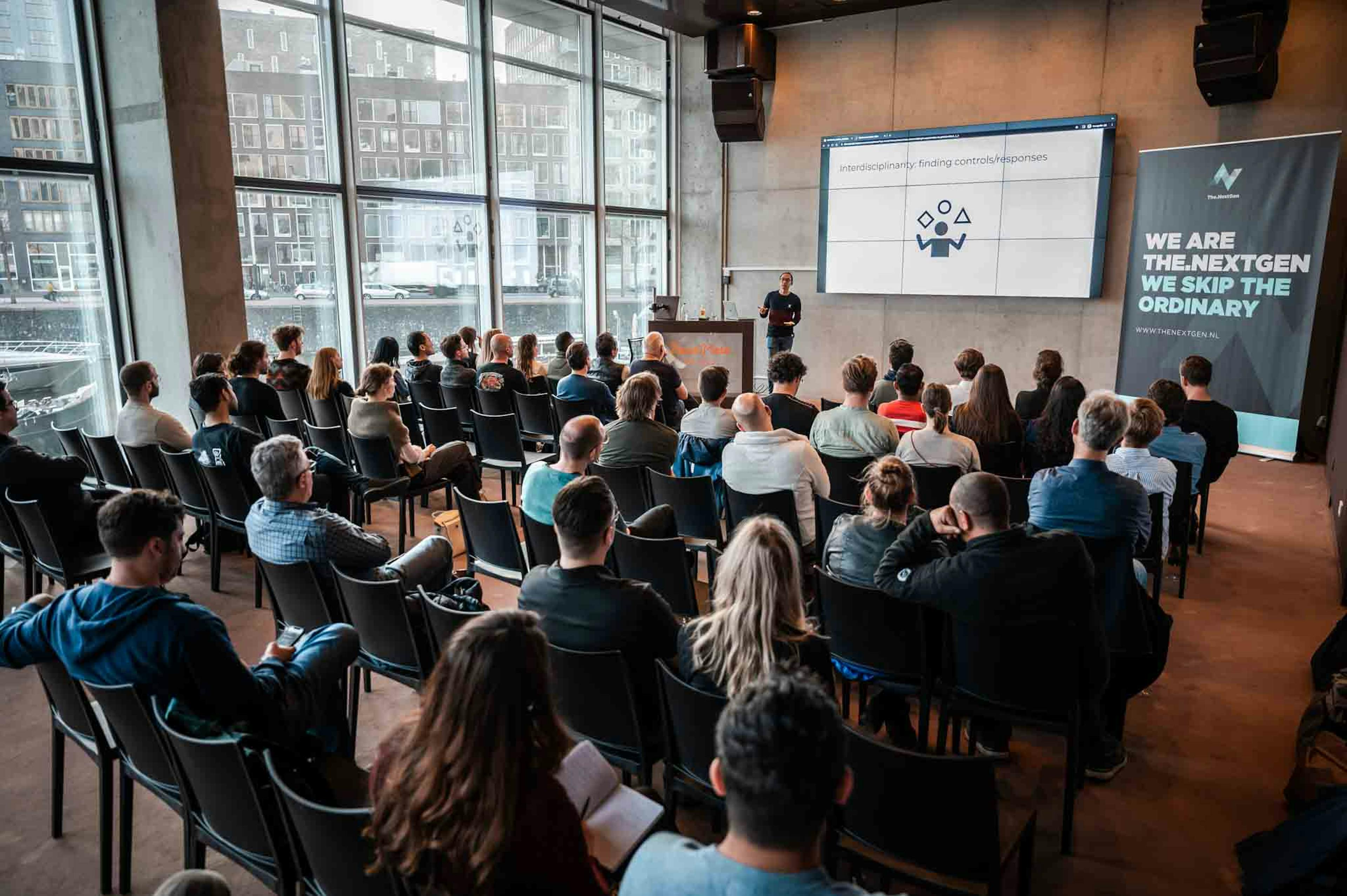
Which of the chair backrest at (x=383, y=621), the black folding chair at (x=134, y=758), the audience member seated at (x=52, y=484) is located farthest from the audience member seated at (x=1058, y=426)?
the audience member seated at (x=52, y=484)

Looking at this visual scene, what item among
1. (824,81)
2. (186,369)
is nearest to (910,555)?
(186,369)

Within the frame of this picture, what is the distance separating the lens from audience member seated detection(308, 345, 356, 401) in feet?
20.0

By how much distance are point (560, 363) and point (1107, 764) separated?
6.11 meters

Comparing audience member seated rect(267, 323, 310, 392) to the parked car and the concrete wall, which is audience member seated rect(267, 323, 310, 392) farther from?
the concrete wall

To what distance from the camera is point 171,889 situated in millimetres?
1196

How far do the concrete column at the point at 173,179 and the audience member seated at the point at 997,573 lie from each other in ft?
21.3

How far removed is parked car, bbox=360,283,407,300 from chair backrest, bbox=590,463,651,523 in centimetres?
552

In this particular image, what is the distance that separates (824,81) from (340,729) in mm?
10809

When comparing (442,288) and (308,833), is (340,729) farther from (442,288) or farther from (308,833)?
(442,288)

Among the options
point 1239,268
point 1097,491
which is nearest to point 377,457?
point 1097,491

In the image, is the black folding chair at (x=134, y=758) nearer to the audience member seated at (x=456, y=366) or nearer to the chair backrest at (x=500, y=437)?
the chair backrest at (x=500, y=437)

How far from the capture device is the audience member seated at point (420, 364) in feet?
24.1

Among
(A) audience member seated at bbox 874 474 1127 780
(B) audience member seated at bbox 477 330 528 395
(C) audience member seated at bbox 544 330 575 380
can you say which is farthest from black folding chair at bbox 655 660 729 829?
(C) audience member seated at bbox 544 330 575 380

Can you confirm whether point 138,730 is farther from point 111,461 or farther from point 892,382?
point 892,382
